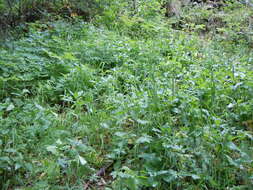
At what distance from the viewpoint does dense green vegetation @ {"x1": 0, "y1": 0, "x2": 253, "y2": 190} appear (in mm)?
2197

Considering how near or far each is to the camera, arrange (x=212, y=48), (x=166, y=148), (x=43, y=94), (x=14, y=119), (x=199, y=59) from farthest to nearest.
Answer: (x=212, y=48) < (x=199, y=59) < (x=43, y=94) < (x=14, y=119) < (x=166, y=148)

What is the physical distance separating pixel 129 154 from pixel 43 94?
1628mm

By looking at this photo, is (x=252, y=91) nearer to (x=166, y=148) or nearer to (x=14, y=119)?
(x=166, y=148)

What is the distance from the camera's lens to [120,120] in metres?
2.61

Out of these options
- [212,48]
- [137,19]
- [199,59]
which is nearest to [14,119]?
[199,59]

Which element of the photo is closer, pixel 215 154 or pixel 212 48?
pixel 215 154

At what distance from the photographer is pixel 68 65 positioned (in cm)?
400

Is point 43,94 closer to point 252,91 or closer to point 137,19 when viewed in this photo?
point 252,91

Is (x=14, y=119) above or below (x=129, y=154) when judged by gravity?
above

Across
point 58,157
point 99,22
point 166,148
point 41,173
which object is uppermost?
point 99,22

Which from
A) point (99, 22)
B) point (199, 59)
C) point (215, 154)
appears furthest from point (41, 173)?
point (99, 22)

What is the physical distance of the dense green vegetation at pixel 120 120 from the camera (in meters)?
2.20

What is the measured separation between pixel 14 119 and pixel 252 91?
252 cm

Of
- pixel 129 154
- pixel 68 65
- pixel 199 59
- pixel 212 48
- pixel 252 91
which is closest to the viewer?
pixel 129 154
